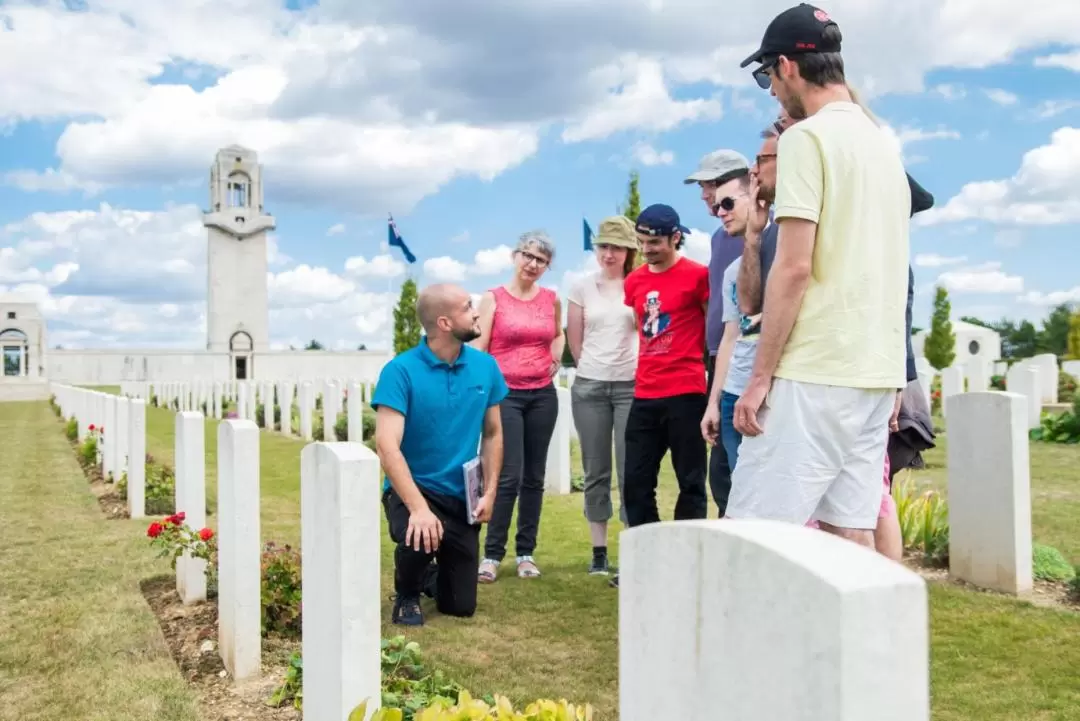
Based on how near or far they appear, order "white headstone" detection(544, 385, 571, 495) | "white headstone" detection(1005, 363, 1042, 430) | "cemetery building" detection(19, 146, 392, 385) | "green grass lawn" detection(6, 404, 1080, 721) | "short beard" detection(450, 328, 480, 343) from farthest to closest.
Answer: "cemetery building" detection(19, 146, 392, 385) < "white headstone" detection(1005, 363, 1042, 430) < "white headstone" detection(544, 385, 571, 495) < "short beard" detection(450, 328, 480, 343) < "green grass lawn" detection(6, 404, 1080, 721)

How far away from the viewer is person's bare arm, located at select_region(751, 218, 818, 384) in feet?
7.78

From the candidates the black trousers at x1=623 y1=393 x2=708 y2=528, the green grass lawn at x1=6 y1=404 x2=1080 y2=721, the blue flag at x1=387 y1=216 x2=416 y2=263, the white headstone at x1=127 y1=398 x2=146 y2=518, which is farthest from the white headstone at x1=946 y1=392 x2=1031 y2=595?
the blue flag at x1=387 y1=216 x2=416 y2=263

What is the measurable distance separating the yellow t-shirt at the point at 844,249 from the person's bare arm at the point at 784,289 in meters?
0.02

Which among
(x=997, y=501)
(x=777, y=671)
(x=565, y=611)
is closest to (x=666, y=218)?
(x=565, y=611)

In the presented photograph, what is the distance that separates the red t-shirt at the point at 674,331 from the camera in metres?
4.42

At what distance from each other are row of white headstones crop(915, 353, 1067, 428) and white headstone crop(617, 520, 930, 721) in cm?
523

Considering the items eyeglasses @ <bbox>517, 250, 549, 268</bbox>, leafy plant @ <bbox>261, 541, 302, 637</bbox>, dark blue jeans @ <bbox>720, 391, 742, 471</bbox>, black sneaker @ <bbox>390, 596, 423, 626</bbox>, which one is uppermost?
eyeglasses @ <bbox>517, 250, 549, 268</bbox>

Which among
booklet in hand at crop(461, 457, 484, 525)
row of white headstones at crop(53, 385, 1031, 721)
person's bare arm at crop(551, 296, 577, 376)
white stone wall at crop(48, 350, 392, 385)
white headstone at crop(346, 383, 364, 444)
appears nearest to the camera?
row of white headstones at crop(53, 385, 1031, 721)

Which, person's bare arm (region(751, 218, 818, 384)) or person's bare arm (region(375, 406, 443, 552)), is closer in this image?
person's bare arm (region(751, 218, 818, 384))

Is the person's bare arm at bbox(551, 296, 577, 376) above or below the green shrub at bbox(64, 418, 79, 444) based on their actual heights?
above

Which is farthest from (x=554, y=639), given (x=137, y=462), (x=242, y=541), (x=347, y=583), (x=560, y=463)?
(x=137, y=462)

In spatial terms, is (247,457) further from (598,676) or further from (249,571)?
(598,676)

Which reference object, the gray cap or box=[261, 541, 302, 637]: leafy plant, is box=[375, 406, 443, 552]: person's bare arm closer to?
box=[261, 541, 302, 637]: leafy plant

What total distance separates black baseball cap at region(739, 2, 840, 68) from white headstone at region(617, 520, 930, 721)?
5.57 feet
